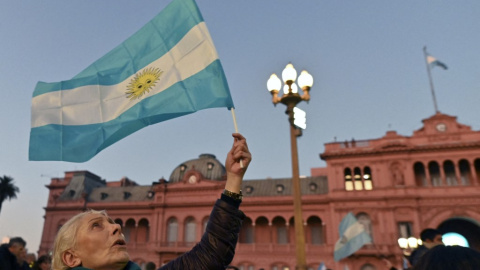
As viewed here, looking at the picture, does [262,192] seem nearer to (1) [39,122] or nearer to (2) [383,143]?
(2) [383,143]

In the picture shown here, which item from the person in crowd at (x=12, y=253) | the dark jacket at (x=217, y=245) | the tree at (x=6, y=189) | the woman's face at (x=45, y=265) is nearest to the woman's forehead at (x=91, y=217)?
the dark jacket at (x=217, y=245)

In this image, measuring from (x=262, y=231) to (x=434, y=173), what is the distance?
56.6ft

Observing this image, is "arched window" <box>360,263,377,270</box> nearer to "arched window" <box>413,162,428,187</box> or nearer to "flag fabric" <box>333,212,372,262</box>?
"arched window" <box>413,162,428,187</box>

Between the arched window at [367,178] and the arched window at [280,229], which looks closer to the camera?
the arched window at [367,178]

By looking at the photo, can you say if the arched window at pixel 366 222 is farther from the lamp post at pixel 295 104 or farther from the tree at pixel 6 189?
the tree at pixel 6 189

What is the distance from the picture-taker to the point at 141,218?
3816 centimetres

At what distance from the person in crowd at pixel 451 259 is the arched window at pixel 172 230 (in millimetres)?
36263

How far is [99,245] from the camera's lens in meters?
2.14

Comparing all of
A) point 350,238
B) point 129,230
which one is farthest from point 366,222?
point 129,230

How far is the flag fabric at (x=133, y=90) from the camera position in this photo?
4098mm

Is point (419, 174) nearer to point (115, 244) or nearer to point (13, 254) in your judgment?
point (13, 254)

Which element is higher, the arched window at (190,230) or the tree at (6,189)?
the tree at (6,189)

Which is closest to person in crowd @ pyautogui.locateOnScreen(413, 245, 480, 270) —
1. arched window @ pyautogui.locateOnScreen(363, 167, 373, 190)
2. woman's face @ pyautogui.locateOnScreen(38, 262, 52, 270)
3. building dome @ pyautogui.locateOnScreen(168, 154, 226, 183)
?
woman's face @ pyautogui.locateOnScreen(38, 262, 52, 270)

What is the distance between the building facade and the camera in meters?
28.8
